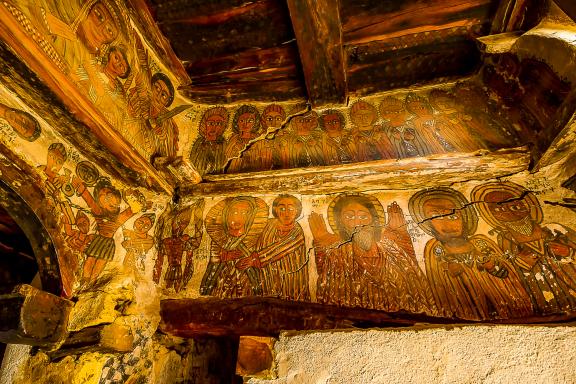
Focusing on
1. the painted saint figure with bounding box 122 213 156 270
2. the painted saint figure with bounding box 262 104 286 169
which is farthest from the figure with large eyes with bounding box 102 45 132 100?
the painted saint figure with bounding box 262 104 286 169

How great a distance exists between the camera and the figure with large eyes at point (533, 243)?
1596 millimetres

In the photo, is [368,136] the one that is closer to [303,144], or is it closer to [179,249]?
[303,144]

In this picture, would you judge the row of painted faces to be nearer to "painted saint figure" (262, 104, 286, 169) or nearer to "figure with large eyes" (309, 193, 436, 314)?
"painted saint figure" (262, 104, 286, 169)

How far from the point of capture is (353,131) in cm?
251

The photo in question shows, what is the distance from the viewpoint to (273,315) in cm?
179

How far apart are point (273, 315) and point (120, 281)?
1.01m

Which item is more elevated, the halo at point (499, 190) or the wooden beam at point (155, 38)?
the wooden beam at point (155, 38)

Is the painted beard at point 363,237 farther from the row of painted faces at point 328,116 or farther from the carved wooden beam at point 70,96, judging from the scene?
the carved wooden beam at point 70,96

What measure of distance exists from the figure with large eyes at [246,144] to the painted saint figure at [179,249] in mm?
461

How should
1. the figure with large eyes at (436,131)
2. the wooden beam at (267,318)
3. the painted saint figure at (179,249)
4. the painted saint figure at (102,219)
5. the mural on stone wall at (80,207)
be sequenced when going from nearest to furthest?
the mural on stone wall at (80,207) → the wooden beam at (267,318) → the painted saint figure at (102,219) → the painted saint figure at (179,249) → the figure with large eyes at (436,131)

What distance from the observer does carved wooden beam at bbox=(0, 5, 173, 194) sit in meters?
1.21

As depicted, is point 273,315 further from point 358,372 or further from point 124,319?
point 124,319

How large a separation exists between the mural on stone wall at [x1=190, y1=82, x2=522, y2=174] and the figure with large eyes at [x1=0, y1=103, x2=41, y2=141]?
1.12 m

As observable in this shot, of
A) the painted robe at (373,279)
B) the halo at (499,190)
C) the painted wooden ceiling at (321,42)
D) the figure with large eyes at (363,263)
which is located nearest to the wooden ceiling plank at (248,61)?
the painted wooden ceiling at (321,42)
